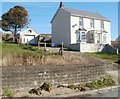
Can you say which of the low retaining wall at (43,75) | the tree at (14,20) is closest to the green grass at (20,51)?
the low retaining wall at (43,75)

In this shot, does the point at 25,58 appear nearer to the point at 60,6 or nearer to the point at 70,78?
the point at 70,78

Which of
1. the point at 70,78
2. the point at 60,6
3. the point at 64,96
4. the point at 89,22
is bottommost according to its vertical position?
the point at 64,96

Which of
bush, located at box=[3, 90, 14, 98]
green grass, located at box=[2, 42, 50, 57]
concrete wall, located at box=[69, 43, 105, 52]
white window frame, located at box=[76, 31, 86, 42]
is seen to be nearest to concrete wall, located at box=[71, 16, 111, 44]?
white window frame, located at box=[76, 31, 86, 42]

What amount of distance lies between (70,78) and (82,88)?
722 millimetres

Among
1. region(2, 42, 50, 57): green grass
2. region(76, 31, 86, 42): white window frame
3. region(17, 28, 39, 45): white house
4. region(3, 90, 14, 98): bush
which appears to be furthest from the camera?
region(17, 28, 39, 45): white house

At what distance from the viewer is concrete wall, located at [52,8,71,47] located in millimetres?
27655

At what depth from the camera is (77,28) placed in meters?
28.0

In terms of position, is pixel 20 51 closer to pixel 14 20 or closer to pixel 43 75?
pixel 43 75

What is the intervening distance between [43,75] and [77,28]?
2201cm

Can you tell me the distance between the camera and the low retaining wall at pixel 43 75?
6.27 m

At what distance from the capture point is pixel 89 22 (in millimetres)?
29891

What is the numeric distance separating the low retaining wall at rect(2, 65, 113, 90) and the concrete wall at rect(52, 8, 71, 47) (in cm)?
1947

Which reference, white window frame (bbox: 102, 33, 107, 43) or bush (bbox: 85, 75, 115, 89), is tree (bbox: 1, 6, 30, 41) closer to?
white window frame (bbox: 102, 33, 107, 43)

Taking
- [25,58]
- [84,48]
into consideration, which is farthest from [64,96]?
[84,48]
